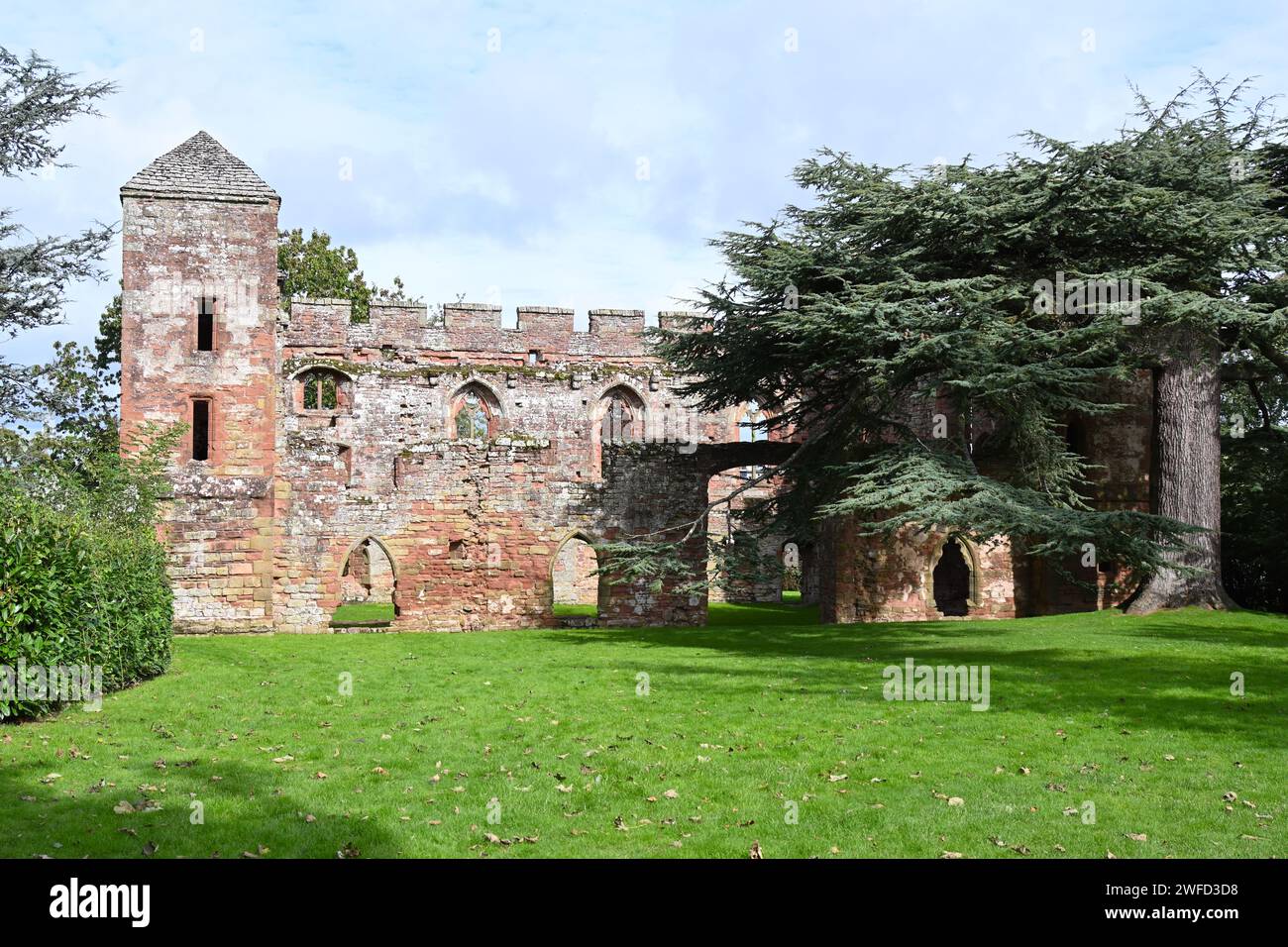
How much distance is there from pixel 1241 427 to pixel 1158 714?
17322 millimetres

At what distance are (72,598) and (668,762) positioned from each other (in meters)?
6.75

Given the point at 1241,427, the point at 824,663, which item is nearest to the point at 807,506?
the point at 824,663

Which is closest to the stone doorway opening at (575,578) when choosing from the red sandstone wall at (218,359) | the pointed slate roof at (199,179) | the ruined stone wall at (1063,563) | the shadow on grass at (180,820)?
the ruined stone wall at (1063,563)

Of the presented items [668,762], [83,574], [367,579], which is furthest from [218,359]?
[668,762]

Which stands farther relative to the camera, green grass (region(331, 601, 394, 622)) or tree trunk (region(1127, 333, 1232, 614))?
green grass (region(331, 601, 394, 622))

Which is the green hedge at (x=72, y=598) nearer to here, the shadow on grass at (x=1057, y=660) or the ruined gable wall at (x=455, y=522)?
the shadow on grass at (x=1057, y=660)

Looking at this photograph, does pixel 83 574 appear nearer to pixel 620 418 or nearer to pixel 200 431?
pixel 200 431

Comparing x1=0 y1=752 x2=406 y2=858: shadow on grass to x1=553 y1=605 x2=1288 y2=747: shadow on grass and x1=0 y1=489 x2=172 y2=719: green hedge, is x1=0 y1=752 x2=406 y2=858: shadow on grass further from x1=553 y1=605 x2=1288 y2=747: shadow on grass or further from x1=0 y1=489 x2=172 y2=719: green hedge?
x1=553 y1=605 x2=1288 y2=747: shadow on grass

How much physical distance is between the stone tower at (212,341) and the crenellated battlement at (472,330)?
923cm

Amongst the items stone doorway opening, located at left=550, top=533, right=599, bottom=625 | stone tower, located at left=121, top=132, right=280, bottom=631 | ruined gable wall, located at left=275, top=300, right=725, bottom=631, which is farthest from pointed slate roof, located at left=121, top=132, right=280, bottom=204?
stone doorway opening, located at left=550, top=533, right=599, bottom=625

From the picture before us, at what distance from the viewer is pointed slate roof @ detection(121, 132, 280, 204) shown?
23.7m

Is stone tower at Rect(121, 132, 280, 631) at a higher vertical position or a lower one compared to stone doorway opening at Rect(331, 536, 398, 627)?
higher

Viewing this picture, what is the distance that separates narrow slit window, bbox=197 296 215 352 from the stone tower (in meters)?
0.02

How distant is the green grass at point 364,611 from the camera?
2937cm
